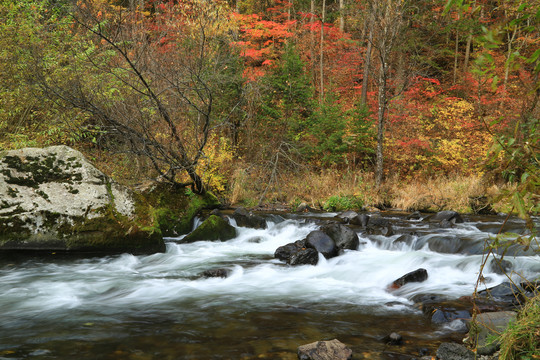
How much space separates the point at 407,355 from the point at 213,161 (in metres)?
11.9

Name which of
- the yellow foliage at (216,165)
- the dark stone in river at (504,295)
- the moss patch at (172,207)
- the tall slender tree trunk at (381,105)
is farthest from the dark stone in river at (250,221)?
the dark stone in river at (504,295)

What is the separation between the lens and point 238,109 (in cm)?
1541


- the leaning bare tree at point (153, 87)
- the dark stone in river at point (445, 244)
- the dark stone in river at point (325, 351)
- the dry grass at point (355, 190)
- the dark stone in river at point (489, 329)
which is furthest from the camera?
Result: the dry grass at point (355, 190)

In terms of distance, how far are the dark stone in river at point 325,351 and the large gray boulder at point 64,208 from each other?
579 cm

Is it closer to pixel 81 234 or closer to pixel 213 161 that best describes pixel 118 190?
pixel 81 234

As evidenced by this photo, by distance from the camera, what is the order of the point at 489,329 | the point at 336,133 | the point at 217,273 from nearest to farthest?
the point at 489,329, the point at 217,273, the point at 336,133

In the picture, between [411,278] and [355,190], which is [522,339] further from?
[355,190]

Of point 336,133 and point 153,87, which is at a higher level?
point 153,87

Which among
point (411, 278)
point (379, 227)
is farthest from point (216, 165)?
point (411, 278)

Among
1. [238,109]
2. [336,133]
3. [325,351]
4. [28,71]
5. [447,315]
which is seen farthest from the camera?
[336,133]

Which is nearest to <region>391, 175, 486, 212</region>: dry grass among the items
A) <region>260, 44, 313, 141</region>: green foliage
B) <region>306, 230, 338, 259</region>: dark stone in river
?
<region>260, 44, 313, 141</region>: green foliage

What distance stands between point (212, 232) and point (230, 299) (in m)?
4.27

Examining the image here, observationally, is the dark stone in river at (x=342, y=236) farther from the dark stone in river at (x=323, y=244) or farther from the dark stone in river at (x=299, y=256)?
the dark stone in river at (x=299, y=256)

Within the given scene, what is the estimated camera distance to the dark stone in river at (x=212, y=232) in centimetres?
1022
